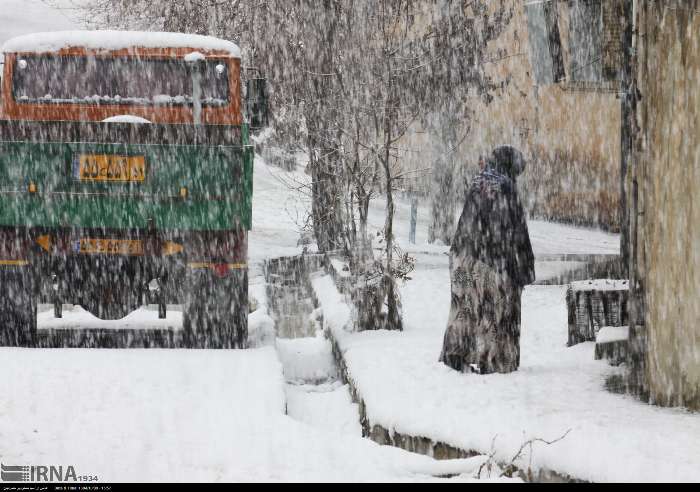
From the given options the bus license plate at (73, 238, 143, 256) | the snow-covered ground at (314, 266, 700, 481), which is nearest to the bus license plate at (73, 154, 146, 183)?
the bus license plate at (73, 238, 143, 256)

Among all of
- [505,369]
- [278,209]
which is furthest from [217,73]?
[278,209]

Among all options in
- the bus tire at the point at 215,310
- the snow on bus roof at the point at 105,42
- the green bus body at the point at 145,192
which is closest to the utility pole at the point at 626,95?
the green bus body at the point at 145,192

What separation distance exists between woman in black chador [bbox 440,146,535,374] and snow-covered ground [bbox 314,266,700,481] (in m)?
0.22

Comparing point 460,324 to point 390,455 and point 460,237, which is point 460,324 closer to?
point 460,237

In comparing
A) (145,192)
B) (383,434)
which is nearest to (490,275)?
(383,434)

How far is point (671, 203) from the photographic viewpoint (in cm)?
710

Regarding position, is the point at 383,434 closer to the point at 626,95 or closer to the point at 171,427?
the point at 171,427

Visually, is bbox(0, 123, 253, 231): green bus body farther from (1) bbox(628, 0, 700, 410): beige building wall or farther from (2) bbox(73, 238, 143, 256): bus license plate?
(1) bbox(628, 0, 700, 410): beige building wall

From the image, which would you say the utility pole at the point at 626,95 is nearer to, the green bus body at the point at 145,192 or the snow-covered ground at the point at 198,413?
the snow-covered ground at the point at 198,413

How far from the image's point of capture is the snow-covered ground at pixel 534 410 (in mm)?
5551

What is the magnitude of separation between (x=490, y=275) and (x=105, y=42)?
4.83 m

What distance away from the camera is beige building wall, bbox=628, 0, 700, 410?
22.6 feet

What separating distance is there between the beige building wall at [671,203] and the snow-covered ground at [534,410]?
12.0 inches

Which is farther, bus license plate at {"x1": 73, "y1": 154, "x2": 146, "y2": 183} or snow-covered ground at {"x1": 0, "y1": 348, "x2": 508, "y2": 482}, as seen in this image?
bus license plate at {"x1": 73, "y1": 154, "x2": 146, "y2": 183}
